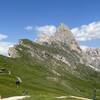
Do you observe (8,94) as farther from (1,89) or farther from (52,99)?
(52,99)

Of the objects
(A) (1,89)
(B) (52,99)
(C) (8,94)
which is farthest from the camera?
(A) (1,89)

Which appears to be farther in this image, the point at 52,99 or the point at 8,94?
the point at 8,94

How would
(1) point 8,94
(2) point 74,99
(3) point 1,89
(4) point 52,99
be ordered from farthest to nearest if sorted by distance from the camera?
1. (3) point 1,89
2. (1) point 8,94
3. (2) point 74,99
4. (4) point 52,99

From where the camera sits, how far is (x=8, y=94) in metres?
101

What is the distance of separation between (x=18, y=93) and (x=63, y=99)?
34.9m

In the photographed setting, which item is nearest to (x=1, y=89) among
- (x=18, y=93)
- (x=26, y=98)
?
(x=18, y=93)

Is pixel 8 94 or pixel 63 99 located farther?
pixel 8 94

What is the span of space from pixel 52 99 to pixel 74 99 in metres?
7.75

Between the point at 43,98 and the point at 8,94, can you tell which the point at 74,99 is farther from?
the point at 8,94

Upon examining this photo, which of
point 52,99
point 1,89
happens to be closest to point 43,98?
point 52,99

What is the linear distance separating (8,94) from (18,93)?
5922 millimetres

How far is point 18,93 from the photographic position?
106375mm

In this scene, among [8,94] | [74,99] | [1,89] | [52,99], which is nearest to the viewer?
[52,99]

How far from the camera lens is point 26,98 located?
76.4 metres
